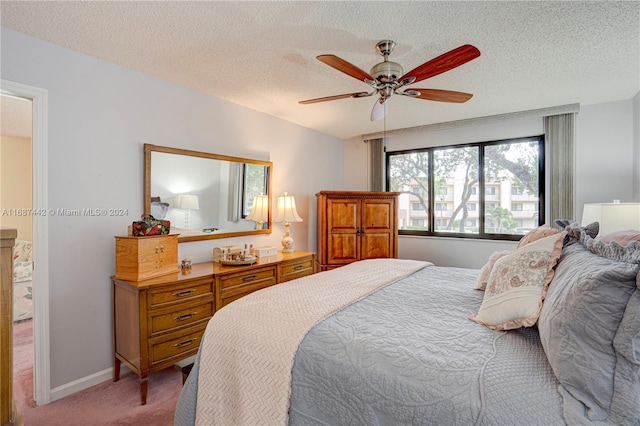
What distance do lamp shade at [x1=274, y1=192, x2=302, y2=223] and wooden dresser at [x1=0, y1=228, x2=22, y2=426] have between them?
291 centimetres

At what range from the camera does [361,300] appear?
1686 millimetres

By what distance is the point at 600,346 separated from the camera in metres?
0.89

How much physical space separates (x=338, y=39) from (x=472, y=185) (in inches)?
121

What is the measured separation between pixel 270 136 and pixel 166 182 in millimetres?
1462

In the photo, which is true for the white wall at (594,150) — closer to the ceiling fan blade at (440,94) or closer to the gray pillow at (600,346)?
the ceiling fan blade at (440,94)

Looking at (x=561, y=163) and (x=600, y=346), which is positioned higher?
(x=561, y=163)

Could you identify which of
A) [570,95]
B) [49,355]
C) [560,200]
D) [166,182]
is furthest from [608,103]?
[49,355]

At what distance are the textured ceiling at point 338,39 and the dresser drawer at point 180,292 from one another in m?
1.72

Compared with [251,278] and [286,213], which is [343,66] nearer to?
[251,278]

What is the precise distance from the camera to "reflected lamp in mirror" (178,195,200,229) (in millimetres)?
2908

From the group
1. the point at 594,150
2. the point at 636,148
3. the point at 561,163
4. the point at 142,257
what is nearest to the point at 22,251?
the point at 142,257

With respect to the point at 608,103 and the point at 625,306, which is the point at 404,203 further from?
the point at 625,306

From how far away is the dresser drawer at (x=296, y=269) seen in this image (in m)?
3.24

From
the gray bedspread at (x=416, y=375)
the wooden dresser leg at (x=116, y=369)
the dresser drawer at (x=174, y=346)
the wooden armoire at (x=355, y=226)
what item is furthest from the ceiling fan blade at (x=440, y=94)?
the wooden dresser leg at (x=116, y=369)
